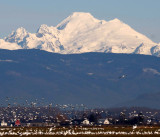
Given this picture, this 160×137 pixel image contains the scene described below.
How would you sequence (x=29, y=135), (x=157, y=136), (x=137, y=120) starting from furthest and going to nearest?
(x=137, y=120) < (x=29, y=135) < (x=157, y=136)

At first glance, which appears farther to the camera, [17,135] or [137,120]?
[137,120]

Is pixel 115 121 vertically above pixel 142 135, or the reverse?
pixel 115 121

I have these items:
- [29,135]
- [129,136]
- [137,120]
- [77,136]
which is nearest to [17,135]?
[29,135]

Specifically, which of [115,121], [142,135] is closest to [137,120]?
[115,121]

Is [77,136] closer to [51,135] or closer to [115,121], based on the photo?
[51,135]

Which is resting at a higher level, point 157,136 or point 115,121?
point 115,121

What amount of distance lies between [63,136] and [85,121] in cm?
9121

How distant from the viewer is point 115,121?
200 m

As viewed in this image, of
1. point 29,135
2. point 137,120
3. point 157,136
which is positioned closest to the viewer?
point 157,136

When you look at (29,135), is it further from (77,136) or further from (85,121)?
(85,121)

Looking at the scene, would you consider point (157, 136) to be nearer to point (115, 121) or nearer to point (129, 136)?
point (129, 136)

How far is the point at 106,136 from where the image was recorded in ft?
335

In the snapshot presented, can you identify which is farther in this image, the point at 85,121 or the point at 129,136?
the point at 85,121

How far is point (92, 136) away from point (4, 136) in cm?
Result: 1289
